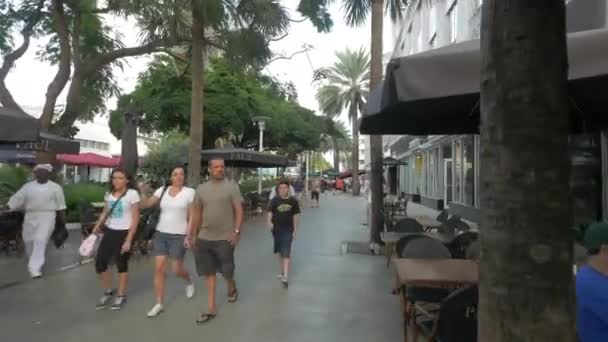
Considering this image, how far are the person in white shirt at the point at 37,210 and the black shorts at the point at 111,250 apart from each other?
214 centimetres

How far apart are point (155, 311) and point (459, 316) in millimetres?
3631

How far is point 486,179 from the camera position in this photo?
78.7 inches

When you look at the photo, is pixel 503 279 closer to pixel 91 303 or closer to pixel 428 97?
pixel 428 97

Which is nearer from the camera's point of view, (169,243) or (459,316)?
(459,316)

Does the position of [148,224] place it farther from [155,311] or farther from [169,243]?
[155,311]

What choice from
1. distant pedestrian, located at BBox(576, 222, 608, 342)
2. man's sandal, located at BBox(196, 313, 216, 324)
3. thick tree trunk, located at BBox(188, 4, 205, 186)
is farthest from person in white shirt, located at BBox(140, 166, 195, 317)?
thick tree trunk, located at BBox(188, 4, 205, 186)

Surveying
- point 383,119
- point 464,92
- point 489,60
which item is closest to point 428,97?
point 464,92

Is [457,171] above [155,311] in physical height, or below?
above

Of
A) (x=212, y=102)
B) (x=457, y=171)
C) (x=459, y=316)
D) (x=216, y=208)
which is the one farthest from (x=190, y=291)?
(x=212, y=102)

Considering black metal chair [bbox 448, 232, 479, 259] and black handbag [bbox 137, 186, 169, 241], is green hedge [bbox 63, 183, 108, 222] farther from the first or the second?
black metal chair [bbox 448, 232, 479, 259]

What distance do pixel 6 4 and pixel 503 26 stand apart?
51.4 ft

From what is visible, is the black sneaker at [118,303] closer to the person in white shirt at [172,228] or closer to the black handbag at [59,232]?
the person in white shirt at [172,228]

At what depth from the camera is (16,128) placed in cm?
601

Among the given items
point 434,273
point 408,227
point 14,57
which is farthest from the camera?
point 14,57
